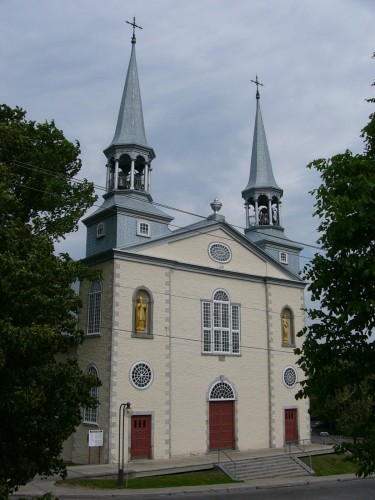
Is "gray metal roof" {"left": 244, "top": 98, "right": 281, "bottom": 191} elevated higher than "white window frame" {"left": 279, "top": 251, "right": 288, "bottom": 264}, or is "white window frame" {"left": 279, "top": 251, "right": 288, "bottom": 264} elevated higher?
"gray metal roof" {"left": 244, "top": 98, "right": 281, "bottom": 191}

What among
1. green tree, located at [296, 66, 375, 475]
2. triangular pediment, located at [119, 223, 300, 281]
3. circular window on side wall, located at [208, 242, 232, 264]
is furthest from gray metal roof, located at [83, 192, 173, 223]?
green tree, located at [296, 66, 375, 475]

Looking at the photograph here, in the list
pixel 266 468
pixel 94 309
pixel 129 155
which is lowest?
pixel 266 468

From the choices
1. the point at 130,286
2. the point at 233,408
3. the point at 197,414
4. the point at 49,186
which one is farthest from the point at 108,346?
the point at 49,186

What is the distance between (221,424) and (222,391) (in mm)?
1636

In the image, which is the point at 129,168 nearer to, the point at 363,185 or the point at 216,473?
the point at 216,473

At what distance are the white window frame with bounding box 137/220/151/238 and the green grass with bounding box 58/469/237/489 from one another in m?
11.3

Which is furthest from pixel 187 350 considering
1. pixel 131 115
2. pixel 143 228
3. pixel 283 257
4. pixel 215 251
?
pixel 131 115

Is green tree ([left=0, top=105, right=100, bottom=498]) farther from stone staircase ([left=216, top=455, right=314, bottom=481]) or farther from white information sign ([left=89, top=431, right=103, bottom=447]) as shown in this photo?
stone staircase ([left=216, top=455, right=314, bottom=481])

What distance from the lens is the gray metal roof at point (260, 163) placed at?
34719 mm

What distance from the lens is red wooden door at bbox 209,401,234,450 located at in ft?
91.2

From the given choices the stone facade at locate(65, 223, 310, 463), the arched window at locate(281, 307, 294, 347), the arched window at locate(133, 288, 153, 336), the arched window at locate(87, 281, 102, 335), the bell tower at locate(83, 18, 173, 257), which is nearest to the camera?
the stone facade at locate(65, 223, 310, 463)

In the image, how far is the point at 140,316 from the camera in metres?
26.2

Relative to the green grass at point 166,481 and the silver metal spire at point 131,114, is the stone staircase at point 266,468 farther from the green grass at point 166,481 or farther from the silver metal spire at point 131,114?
the silver metal spire at point 131,114

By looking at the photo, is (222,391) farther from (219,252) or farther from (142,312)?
(219,252)
